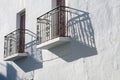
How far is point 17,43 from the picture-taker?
1584 centimetres

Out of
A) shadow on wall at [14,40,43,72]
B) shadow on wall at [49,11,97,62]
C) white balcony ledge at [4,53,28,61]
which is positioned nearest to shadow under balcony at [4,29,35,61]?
white balcony ledge at [4,53,28,61]

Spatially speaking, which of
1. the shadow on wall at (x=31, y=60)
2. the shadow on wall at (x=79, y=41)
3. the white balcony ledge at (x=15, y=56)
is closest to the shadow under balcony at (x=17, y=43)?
the white balcony ledge at (x=15, y=56)

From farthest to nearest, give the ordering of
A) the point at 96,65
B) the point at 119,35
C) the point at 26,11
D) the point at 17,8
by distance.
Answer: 1. the point at 17,8
2. the point at 26,11
3. the point at 96,65
4. the point at 119,35

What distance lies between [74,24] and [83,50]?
953 mm

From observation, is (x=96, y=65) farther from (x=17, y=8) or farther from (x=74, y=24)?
(x=17, y=8)

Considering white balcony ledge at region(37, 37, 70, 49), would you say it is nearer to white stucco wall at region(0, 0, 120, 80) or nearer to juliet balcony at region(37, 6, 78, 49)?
juliet balcony at region(37, 6, 78, 49)

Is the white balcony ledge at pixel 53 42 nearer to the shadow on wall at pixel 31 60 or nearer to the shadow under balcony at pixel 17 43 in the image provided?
the shadow on wall at pixel 31 60

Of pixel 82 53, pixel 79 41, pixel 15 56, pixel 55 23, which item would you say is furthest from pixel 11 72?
pixel 82 53

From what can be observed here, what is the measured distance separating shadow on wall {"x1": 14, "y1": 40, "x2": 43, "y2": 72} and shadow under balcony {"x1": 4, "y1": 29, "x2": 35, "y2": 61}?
0.22 meters

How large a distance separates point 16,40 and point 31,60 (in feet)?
4.49

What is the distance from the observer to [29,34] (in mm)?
15234

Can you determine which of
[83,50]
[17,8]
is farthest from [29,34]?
[83,50]

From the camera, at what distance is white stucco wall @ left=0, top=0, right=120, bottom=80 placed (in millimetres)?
10391

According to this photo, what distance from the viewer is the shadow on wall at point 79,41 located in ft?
37.2
